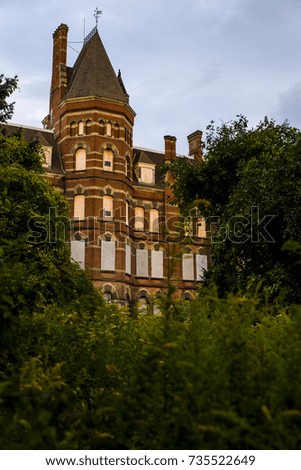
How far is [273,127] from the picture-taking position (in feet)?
84.0

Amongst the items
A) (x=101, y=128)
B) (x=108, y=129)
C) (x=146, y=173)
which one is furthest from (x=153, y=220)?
(x=101, y=128)

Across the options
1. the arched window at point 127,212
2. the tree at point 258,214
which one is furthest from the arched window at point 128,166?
the tree at point 258,214

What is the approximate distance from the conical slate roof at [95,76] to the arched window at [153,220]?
27.8 ft

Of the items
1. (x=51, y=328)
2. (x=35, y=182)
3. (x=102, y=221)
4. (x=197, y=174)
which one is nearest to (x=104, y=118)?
(x=102, y=221)

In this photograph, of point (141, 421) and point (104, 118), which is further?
point (104, 118)

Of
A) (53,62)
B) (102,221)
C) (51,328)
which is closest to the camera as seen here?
(51,328)

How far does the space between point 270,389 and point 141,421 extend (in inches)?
33.2

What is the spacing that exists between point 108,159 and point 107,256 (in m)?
7.03

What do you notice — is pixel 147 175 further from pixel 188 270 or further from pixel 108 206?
pixel 188 270

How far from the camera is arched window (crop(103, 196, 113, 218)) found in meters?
36.5

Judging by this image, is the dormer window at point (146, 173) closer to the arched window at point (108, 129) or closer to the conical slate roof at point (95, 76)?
the arched window at point (108, 129)

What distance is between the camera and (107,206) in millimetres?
36625

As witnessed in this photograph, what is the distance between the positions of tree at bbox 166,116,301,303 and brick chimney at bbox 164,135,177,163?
17.1 m

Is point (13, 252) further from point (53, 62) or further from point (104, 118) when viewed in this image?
point (53, 62)
